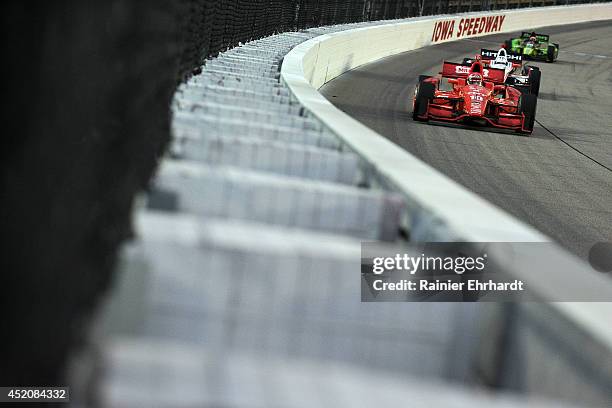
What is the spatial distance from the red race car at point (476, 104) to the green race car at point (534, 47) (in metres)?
17.6

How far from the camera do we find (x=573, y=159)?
52.8 ft

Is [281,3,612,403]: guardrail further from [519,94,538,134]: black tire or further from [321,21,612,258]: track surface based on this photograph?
[519,94,538,134]: black tire

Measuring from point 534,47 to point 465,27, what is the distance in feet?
32.1

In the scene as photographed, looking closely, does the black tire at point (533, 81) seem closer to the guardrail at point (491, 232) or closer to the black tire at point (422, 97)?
the black tire at point (422, 97)

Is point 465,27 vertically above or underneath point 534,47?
underneath

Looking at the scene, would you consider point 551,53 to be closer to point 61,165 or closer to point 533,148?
point 533,148

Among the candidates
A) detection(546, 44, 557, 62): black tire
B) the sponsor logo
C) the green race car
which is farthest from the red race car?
the sponsor logo

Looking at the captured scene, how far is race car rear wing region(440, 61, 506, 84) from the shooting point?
18.7m

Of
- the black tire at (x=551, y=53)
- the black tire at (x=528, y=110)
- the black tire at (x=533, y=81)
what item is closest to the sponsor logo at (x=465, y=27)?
the black tire at (x=551, y=53)

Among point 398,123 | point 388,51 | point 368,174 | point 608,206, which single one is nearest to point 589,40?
point 388,51

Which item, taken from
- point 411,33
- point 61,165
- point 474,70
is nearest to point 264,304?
point 61,165

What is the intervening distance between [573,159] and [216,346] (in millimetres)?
13963

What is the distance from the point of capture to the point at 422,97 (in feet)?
59.0

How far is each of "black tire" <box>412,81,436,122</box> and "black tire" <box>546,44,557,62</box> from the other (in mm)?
18429
